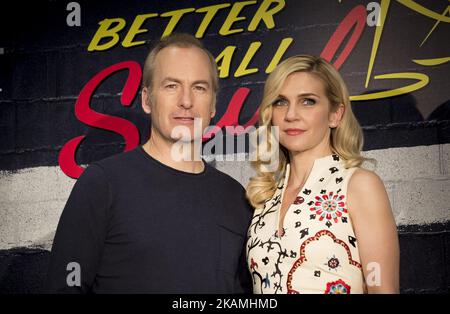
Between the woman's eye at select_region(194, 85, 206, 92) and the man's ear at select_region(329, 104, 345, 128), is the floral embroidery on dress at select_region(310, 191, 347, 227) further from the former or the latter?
the woman's eye at select_region(194, 85, 206, 92)

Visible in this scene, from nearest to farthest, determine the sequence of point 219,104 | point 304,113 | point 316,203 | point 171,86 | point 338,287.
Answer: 1. point 338,287
2. point 316,203
3. point 304,113
4. point 171,86
5. point 219,104

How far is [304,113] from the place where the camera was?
238 cm

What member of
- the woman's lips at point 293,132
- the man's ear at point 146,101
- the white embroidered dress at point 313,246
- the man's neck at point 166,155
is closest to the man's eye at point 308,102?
the woman's lips at point 293,132

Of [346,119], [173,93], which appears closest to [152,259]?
[173,93]

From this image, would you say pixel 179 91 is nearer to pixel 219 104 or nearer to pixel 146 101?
pixel 146 101

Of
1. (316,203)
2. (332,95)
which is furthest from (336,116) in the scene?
(316,203)

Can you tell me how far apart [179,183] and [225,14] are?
3.99ft

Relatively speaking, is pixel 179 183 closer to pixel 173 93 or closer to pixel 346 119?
pixel 173 93

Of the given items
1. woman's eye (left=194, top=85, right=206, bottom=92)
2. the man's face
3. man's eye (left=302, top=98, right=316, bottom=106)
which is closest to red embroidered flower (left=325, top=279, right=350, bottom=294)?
man's eye (left=302, top=98, right=316, bottom=106)

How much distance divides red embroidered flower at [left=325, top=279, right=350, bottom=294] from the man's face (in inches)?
31.3

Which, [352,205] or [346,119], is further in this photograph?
[346,119]

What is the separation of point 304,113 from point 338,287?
2.21ft

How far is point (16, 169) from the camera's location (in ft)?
11.0

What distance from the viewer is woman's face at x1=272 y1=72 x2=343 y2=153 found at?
7.79 ft
